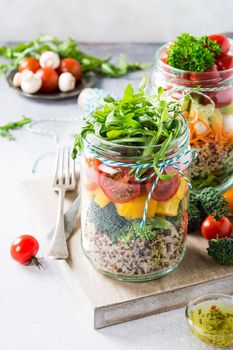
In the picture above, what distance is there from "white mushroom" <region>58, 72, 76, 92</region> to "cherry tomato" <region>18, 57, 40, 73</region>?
0.14 m

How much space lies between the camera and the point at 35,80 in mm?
2973

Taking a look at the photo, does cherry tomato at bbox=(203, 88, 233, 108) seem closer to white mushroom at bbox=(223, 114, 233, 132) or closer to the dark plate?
white mushroom at bbox=(223, 114, 233, 132)

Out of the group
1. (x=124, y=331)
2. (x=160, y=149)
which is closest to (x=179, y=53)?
(x=160, y=149)

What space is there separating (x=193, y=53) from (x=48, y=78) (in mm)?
1111

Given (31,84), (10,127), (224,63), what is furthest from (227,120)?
(31,84)

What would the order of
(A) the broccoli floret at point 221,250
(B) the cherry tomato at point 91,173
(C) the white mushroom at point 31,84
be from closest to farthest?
(B) the cherry tomato at point 91,173
(A) the broccoli floret at point 221,250
(C) the white mushroom at point 31,84

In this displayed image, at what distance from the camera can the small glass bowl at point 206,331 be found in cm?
163

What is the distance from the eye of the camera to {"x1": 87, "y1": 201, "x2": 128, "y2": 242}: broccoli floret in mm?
1709

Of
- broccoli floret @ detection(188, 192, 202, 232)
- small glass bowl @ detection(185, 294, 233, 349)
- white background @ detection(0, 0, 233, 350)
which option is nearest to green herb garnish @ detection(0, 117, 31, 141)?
white background @ detection(0, 0, 233, 350)

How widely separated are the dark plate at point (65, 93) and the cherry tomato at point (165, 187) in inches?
54.8

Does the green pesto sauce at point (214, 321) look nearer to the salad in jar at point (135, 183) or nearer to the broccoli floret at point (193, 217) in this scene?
the salad in jar at point (135, 183)

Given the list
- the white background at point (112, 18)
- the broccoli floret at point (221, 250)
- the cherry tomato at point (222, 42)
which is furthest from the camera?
the white background at point (112, 18)

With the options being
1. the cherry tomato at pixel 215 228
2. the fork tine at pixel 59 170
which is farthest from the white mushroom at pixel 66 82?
the cherry tomato at pixel 215 228

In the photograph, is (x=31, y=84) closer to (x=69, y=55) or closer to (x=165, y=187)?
(x=69, y=55)
